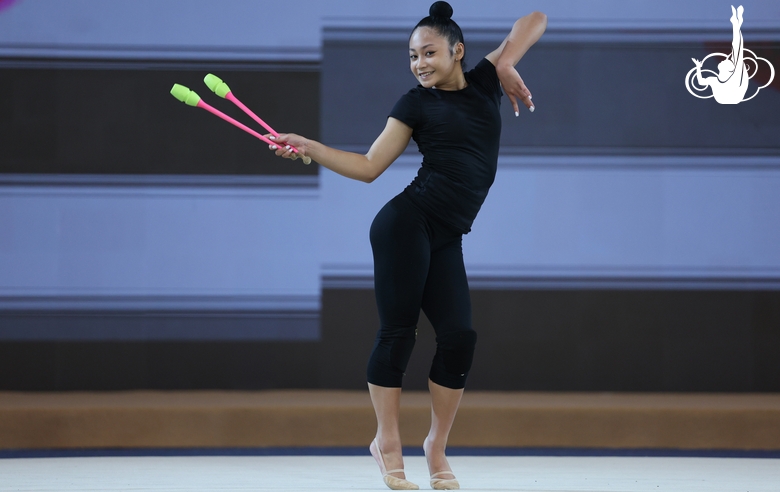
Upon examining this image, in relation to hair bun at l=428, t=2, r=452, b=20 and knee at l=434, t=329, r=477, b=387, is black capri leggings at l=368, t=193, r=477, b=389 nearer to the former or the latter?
knee at l=434, t=329, r=477, b=387

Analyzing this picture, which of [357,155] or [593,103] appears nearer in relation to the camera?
[357,155]

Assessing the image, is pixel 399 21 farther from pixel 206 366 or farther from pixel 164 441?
pixel 164 441

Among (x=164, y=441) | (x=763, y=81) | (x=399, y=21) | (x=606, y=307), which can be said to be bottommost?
(x=164, y=441)

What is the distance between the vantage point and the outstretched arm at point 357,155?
1.92 metres

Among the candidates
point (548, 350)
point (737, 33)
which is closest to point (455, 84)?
point (548, 350)

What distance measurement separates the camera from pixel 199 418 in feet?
10.0

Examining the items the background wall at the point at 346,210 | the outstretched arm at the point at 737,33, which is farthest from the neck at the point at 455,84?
the outstretched arm at the point at 737,33

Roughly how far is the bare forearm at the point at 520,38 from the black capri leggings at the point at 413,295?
46 centimetres

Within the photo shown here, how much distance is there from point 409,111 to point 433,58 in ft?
0.45

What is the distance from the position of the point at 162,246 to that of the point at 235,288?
1.12 feet

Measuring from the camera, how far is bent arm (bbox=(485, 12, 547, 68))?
2.11 meters

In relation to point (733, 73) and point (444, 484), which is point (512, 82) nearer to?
point (444, 484)

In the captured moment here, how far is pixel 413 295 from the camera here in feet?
6.46

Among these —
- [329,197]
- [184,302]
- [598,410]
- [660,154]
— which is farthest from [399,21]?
[598,410]
